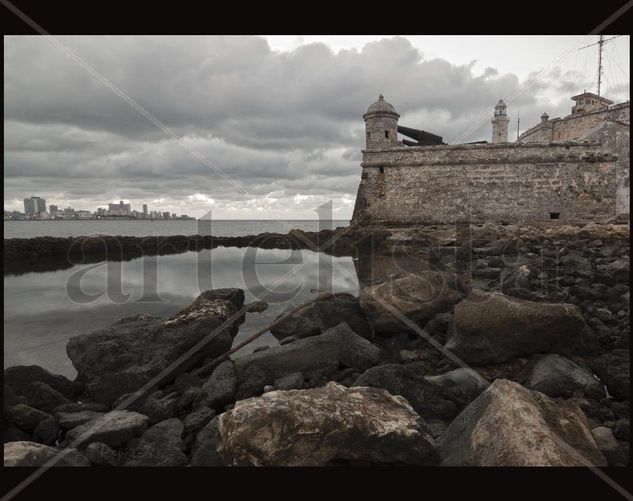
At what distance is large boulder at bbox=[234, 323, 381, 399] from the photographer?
191 inches

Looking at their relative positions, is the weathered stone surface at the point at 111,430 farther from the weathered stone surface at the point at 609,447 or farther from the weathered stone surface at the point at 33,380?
the weathered stone surface at the point at 609,447

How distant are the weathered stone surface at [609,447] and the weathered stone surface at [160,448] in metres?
3.37

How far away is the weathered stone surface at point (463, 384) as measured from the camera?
13.3 feet

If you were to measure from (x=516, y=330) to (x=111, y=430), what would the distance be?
4474 mm

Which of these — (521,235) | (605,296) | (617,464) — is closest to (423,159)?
(521,235)

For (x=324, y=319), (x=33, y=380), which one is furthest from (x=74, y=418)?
(x=324, y=319)

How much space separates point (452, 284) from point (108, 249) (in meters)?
30.4

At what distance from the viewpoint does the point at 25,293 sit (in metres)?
13.6

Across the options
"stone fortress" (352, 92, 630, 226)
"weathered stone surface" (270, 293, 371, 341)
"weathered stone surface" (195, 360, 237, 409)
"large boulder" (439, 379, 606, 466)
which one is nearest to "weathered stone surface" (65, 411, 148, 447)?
Result: "weathered stone surface" (195, 360, 237, 409)

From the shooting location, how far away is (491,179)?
22.3m

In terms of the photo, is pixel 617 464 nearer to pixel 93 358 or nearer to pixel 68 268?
pixel 93 358

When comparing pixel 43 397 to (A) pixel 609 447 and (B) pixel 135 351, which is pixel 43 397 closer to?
(B) pixel 135 351

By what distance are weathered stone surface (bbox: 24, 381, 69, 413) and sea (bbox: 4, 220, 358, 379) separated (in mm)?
1591

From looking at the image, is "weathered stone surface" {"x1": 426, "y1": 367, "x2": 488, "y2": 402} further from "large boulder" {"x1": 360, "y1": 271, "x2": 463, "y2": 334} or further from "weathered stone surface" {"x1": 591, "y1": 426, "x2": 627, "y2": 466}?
"large boulder" {"x1": 360, "y1": 271, "x2": 463, "y2": 334}
